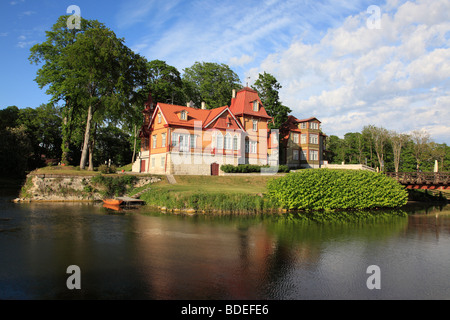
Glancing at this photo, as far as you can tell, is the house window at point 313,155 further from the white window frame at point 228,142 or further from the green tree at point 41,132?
the green tree at point 41,132

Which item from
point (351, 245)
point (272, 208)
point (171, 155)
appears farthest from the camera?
point (171, 155)

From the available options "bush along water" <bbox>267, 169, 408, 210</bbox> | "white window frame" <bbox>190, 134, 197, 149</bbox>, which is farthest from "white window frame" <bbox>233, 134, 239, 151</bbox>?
"bush along water" <bbox>267, 169, 408, 210</bbox>

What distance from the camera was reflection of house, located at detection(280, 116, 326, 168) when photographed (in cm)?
6450

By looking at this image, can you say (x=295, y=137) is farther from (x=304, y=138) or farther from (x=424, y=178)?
(x=424, y=178)

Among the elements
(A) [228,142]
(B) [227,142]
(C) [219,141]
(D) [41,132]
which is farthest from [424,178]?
(D) [41,132]

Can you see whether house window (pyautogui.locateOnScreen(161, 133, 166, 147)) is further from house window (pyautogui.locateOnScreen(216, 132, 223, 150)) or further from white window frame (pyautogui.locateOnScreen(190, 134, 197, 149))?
house window (pyautogui.locateOnScreen(216, 132, 223, 150))

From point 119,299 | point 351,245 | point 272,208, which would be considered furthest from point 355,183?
point 119,299

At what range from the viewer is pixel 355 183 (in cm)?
3372

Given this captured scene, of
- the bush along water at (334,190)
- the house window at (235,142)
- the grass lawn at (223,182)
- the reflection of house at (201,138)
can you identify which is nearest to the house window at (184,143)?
the reflection of house at (201,138)

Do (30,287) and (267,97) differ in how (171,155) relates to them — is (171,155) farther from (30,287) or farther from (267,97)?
(30,287)

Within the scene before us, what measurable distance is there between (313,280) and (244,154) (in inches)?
1519

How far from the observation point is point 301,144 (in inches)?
2574

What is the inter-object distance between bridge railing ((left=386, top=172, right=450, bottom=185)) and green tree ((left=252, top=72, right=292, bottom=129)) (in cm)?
2083

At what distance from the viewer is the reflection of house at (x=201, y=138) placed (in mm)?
43781
